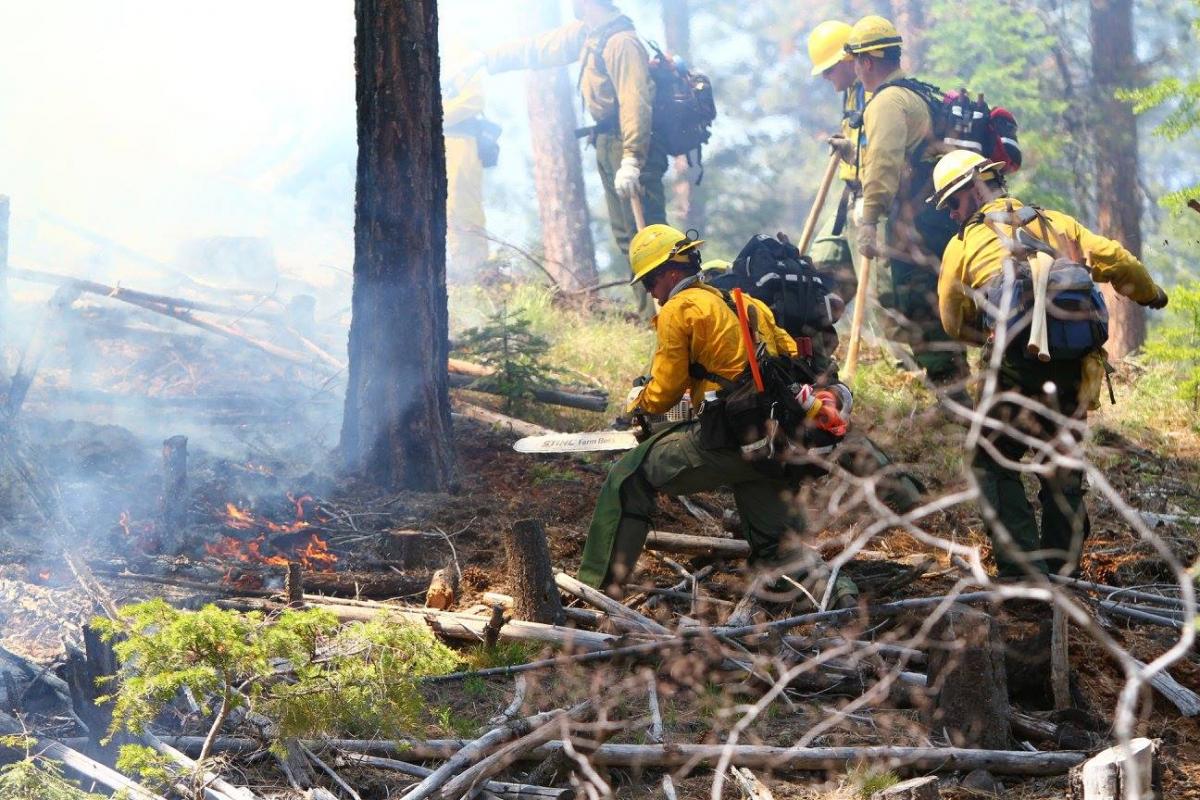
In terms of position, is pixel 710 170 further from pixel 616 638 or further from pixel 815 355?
pixel 616 638

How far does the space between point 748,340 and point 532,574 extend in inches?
59.2

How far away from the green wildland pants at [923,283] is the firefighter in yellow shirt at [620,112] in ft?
9.78

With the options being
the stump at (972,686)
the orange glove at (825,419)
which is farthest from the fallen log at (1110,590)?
the orange glove at (825,419)

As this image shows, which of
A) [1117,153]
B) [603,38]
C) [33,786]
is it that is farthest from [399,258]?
[1117,153]

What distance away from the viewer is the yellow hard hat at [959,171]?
6.28 metres

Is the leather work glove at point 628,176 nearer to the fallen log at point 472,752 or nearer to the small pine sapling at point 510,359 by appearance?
the small pine sapling at point 510,359

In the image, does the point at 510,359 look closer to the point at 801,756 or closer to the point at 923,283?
the point at 923,283

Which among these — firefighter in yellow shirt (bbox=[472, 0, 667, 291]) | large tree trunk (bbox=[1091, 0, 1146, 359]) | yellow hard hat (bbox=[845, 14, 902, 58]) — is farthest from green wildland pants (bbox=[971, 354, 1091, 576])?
large tree trunk (bbox=[1091, 0, 1146, 359])

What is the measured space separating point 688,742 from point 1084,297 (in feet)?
8.93

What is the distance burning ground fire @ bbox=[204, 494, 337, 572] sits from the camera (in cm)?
670

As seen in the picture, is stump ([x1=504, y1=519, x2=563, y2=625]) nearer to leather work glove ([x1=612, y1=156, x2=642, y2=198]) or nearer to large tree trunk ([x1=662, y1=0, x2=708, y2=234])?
leather work glove ([x1=612, y1=156, x2=642, y2=198])

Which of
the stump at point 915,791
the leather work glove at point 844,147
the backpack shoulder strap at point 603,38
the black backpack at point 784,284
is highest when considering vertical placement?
the backpack shoulder strap at point 603,38

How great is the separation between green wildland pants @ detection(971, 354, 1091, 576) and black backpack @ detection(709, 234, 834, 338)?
1.28 m

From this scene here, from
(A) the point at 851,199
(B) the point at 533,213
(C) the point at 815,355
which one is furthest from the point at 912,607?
(B) the point at 533,213
